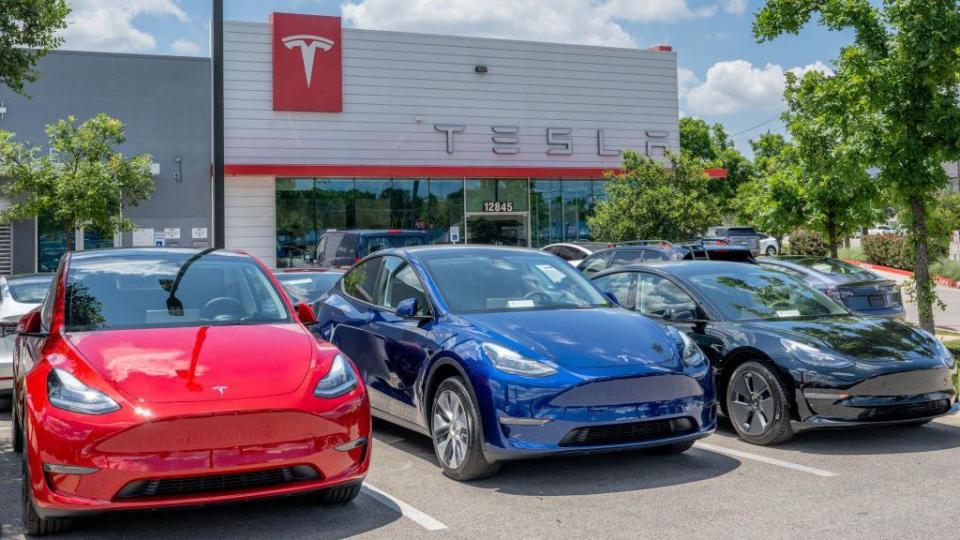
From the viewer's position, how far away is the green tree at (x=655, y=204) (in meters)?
24.8

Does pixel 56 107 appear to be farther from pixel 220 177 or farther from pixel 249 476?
pixel 249 476

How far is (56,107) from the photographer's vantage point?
27375mm

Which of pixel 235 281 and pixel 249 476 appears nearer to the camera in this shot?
pixel 249 476

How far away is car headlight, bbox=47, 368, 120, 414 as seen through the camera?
14.6 feet

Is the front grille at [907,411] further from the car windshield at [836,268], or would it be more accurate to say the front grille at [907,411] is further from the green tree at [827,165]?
the car windshield at [836,268]

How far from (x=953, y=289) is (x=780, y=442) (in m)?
22.7

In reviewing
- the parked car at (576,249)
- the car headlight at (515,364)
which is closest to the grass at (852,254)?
the parked car at (576,249)

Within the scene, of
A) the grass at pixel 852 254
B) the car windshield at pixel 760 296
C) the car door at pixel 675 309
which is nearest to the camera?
the car door at pixel 675 309

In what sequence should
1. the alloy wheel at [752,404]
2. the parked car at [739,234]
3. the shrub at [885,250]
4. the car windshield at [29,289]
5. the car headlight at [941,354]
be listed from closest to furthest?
the alloy wheel at [752,404]
the car headlight at [941,354]
the car windshield at [29,289]
the shrub at [885,250]
the parked car at [739,234]

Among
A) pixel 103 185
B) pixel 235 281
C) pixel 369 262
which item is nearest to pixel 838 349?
pixel 369 262

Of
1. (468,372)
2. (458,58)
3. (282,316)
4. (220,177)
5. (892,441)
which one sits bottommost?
(892,441)

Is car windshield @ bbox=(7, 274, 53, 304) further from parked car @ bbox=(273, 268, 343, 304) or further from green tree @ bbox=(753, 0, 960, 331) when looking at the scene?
green tree @ bbox=(753, 0, 960, 331)

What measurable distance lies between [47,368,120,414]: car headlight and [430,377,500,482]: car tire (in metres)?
2.17

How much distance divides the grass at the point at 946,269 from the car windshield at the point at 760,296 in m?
22.7
